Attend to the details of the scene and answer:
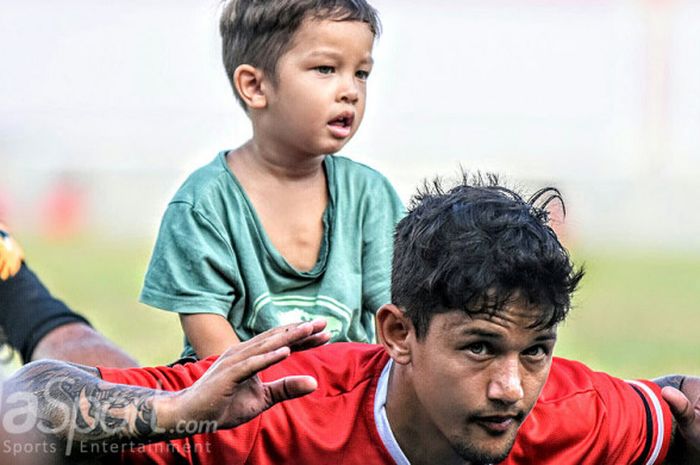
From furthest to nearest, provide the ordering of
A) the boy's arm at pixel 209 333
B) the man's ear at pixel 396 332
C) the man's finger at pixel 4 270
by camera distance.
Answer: the man's finger at pixel 4 270 → the boy's arm at pixel 209 333 → the man's ear at pixel 396 332

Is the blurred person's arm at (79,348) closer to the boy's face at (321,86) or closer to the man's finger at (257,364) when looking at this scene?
the boy's face at (321,86)

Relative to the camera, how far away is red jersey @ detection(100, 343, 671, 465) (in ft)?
9.93

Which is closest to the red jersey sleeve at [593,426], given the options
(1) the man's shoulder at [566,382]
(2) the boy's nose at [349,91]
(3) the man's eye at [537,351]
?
(1) the man's shoulder at [566,382]

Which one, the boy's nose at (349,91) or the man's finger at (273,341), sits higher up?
the boy's nose at (349,91)

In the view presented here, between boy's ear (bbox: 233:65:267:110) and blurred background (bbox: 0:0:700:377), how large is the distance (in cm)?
1228

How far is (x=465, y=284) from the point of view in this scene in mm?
2971

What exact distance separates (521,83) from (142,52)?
16.2ft

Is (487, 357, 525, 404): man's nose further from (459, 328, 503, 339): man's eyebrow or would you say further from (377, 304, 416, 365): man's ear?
(377, 304, 416, 365): man's ear

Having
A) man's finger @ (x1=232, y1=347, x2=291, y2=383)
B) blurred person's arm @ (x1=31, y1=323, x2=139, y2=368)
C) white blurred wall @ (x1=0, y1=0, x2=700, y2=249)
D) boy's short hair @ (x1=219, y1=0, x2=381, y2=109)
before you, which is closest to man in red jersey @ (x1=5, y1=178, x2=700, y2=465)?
man's finger @ (x1=232, y1=347, x2=291, y2=383)

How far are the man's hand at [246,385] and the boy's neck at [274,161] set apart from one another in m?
1.09

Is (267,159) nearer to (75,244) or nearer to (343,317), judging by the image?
(343,317)

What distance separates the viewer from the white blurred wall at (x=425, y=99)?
17312 millimetres

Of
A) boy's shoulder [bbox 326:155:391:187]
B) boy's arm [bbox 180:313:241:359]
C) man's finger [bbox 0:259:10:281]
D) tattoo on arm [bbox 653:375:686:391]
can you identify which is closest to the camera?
tattoo on arm [bbox 653:375:686:391]

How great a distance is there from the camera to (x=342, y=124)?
385cm
